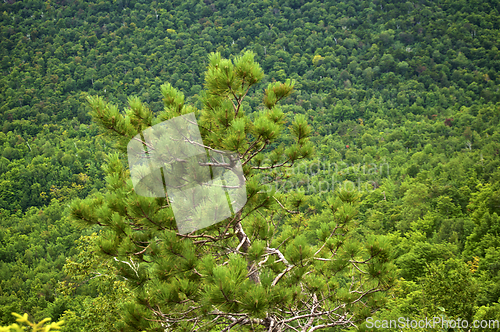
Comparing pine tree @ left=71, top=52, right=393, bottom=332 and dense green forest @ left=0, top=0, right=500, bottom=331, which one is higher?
pine tree @ left=71, top=52, right=393, bottom=332

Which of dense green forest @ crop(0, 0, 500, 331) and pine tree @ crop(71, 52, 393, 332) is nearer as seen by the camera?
pine tree @ crop(71, 52, 393, 332)

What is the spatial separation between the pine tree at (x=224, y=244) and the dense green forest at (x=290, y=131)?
4 centimetres

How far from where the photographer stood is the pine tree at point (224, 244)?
9.21 feet

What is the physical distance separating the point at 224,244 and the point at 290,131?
142 cm

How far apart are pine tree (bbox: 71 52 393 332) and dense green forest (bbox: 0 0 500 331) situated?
0.13 feet

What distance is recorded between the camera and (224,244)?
3.53 m

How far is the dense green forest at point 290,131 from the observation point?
3.75 m

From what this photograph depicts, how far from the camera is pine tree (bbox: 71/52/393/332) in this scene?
2807mm

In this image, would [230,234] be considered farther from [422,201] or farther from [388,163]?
[388,163]

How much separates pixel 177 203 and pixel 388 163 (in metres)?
41.7

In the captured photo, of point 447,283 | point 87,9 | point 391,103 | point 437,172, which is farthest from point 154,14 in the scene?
point 447,283

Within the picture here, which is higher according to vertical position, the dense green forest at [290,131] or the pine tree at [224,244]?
the pine tree at [224,244]

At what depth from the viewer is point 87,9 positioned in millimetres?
108188

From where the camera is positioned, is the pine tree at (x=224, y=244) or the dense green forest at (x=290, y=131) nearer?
the pine tree at (x=224, y=244)
